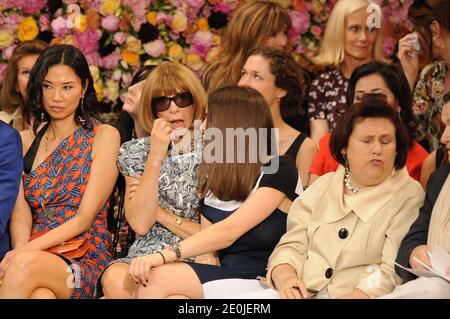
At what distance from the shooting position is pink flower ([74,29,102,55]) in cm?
571

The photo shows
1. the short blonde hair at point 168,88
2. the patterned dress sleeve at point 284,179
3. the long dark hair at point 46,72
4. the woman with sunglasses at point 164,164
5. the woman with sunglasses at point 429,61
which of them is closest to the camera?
the patterned dress sleeve at point 284,179

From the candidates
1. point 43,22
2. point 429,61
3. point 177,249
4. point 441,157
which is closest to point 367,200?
point 441,157

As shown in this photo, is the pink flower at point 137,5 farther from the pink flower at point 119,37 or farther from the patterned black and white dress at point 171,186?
the patterned black and white dress at point 171,186

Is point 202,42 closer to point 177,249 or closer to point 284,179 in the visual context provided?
point 284,179

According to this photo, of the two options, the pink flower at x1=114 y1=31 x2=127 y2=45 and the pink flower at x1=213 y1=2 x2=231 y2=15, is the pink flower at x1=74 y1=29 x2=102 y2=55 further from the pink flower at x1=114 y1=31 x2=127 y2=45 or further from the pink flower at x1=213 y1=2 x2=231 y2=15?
the pink flower at x1=213 y1=2 x2=231 y2=15

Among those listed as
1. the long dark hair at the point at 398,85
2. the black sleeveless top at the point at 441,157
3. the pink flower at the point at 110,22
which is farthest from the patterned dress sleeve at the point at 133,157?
the black sleeveless top at the point at 441,157

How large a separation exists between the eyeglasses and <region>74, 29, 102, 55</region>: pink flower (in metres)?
1.18

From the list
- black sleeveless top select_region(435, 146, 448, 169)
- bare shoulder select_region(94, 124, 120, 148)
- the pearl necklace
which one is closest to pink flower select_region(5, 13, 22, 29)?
bare shoulder select_region(94, 124, 120, 148)

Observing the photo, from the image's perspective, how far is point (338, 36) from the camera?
5430 millimetres

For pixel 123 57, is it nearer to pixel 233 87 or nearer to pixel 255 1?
pixel 255 1

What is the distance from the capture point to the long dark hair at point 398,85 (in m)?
4.77

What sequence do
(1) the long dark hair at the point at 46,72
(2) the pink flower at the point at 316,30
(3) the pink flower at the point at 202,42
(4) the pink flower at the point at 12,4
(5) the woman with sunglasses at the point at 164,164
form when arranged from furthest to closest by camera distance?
(2) the pink flower at the point at 316,30
(3) the pink flower at the point at 202,42
(4) the pink flower at the point at 12,4
(1) the long dark hair at the point at 46,72
(5) the woman with sunglasses at the point at 164,164

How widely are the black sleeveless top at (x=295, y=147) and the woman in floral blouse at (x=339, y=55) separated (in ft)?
1.24

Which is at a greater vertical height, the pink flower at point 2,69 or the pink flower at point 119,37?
the pink flower at point 119,37
